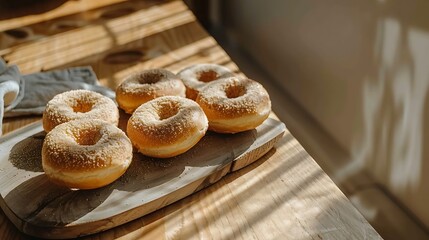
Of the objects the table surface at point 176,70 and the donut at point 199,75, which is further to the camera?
the donut at point 199,75

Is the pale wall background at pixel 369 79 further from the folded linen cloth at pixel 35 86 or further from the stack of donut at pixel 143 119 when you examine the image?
the folded linen cloth at pixel 35 86

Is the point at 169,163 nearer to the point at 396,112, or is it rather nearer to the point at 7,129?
the point at 7,129

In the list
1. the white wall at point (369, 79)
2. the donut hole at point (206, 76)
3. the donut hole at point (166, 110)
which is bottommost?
the white wall at point (369, 79)

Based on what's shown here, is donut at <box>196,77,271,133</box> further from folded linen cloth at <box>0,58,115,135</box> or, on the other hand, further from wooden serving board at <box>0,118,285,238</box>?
folded linen cloth at <box>0,58,115,135</box>

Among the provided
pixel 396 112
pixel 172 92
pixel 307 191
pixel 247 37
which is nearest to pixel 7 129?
pixel 172 92

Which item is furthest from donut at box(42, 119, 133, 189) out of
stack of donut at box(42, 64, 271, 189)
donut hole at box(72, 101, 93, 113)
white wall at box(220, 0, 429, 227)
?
white wall at box(220, 0, 429, 227)

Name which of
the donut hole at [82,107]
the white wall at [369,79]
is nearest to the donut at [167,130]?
the donut hole at [82,107]

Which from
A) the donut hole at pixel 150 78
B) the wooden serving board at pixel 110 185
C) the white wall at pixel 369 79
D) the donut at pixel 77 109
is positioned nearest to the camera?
the wooden serving board at pixel 110 185
